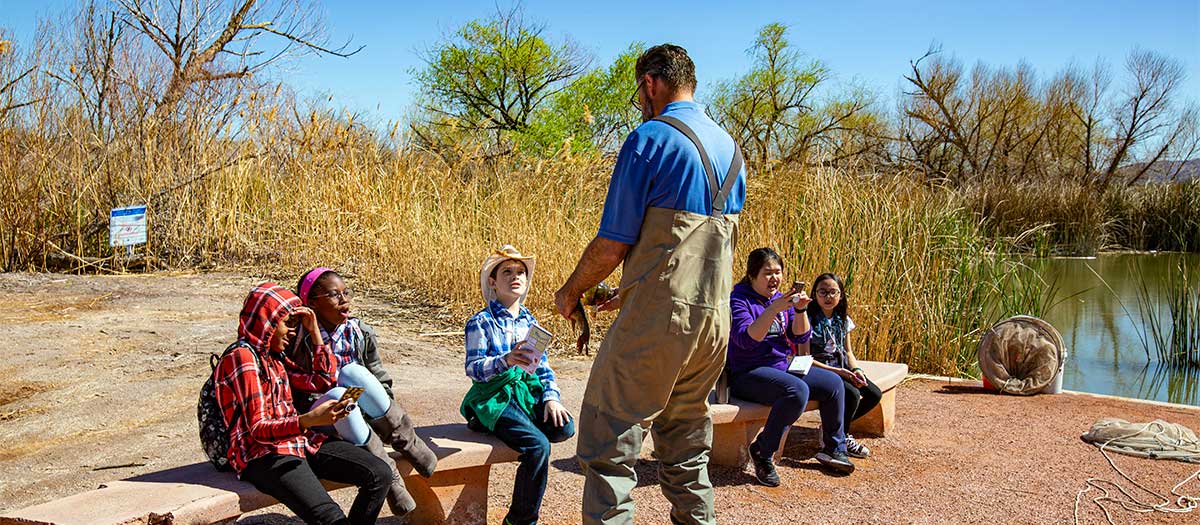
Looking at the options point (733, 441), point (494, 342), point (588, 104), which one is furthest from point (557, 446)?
point (588, 104)

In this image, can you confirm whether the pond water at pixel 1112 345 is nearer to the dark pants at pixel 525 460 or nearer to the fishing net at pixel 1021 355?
the fishing net at pixel 1021 355

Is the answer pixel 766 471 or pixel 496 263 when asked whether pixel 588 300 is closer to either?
pixel 496 263

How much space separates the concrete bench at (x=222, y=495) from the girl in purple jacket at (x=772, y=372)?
1.44 m

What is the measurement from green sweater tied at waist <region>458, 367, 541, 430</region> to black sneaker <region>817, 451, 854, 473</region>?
1709 millimetres

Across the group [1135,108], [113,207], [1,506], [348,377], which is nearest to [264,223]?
[113,207]

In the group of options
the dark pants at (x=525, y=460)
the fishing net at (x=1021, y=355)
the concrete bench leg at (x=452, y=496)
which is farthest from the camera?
the fishing net at (x=1021, y=355)

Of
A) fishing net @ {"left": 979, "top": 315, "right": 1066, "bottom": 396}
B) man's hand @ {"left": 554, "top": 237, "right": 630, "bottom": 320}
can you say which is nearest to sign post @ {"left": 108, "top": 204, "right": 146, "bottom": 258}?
man's hand @ {"left": 554, "top": 237, "right": 630, "bottom": 320}

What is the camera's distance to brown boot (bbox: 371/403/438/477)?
3479 mm

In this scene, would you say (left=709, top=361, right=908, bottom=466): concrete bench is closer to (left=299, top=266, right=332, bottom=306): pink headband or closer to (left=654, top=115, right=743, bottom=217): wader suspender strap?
(left=654, top=115, right=743, bottom=217): wader suspender strap

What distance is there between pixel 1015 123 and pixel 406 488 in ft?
107

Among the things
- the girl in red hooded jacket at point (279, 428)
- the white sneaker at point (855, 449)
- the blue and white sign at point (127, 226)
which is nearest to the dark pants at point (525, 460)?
the girl in red hooded jacket at point (279, 428)

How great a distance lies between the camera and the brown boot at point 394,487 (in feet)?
11.2

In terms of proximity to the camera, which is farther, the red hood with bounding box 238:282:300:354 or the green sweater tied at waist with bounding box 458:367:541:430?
the green sweater tied at waist with bounding box 458:367:541:430

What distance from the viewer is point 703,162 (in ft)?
10.1
